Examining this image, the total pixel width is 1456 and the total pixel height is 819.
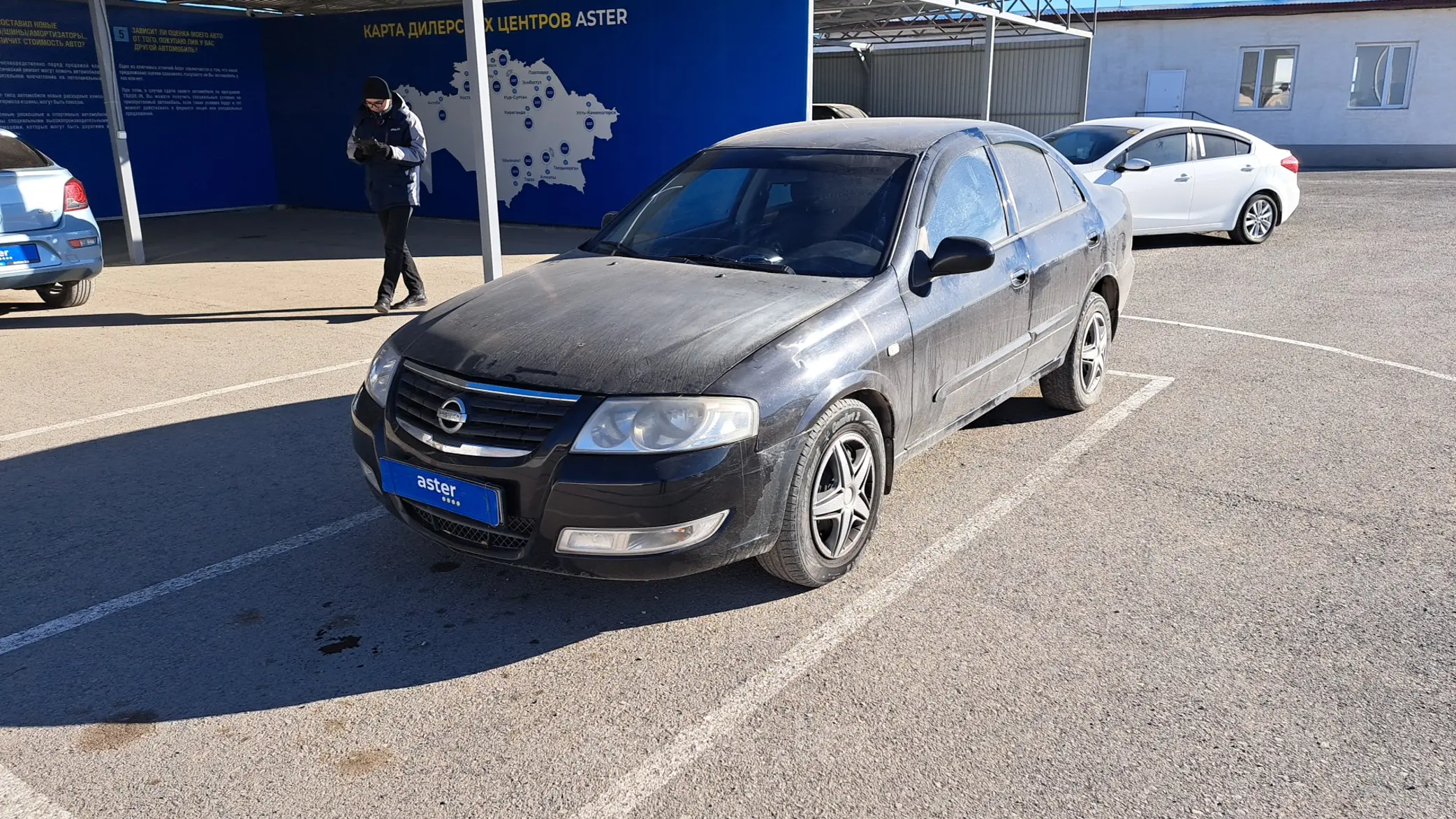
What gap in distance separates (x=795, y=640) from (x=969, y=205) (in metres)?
2.22

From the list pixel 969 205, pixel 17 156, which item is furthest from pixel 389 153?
pixel 969 205

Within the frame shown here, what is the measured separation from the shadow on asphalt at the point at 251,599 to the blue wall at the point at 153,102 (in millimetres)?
12337

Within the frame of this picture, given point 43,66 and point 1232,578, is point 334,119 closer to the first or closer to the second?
point 43,66

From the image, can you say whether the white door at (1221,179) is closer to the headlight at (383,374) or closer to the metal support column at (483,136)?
the metal support column at (483,136)

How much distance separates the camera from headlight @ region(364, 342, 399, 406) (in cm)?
400

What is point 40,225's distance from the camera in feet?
27.6

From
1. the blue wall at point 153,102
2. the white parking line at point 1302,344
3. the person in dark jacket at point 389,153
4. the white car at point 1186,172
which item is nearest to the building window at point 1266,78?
the white car at point 1186,172

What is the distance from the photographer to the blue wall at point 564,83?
12.7 m

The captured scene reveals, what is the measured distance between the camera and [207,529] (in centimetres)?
459

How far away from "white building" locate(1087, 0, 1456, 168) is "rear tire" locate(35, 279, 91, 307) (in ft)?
68.9

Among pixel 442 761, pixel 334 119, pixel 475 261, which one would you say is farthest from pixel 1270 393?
pixel 334 119

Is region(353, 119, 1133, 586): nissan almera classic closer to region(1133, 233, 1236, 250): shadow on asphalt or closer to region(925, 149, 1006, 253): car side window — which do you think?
region(925, 149, 1006, 253): car side window

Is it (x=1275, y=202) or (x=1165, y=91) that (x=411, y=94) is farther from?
(x=1165, y=91)

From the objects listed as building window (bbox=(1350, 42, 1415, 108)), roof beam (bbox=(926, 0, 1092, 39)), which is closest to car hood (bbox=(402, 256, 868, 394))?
roof beam (bbox=(926, 0, 1092, 39))
